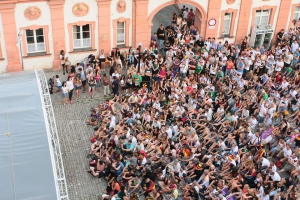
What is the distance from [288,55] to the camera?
2967cm

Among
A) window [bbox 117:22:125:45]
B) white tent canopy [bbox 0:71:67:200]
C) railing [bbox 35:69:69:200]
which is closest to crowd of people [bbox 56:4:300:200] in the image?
window [bbox 117:22:125:45]

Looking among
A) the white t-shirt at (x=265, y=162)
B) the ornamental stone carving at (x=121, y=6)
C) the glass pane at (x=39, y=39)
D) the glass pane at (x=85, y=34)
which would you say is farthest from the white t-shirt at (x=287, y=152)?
the glass pane at (x=39, y=39)

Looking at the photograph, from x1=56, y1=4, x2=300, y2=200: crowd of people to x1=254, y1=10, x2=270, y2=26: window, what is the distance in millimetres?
1524

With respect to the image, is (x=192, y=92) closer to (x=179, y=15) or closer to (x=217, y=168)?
(x=217, y=168)

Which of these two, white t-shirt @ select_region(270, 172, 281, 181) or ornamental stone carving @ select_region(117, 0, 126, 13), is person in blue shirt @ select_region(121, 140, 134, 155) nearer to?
white t-shirt @ select_region(270, 172, 281, 181)

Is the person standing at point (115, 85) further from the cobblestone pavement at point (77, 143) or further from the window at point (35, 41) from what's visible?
the window at point (35, 41)

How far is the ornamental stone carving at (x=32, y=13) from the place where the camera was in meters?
26.7

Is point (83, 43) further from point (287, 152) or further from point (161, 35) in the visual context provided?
point (287, 152)

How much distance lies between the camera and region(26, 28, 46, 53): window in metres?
27.8

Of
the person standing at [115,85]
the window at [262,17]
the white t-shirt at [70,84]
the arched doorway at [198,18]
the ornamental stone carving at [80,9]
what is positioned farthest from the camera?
the window at [262,17]

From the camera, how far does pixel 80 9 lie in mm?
27688

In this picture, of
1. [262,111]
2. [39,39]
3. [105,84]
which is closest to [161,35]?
[105,84]

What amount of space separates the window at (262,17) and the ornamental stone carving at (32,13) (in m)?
13.8

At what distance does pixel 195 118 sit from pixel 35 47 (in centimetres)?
1023
